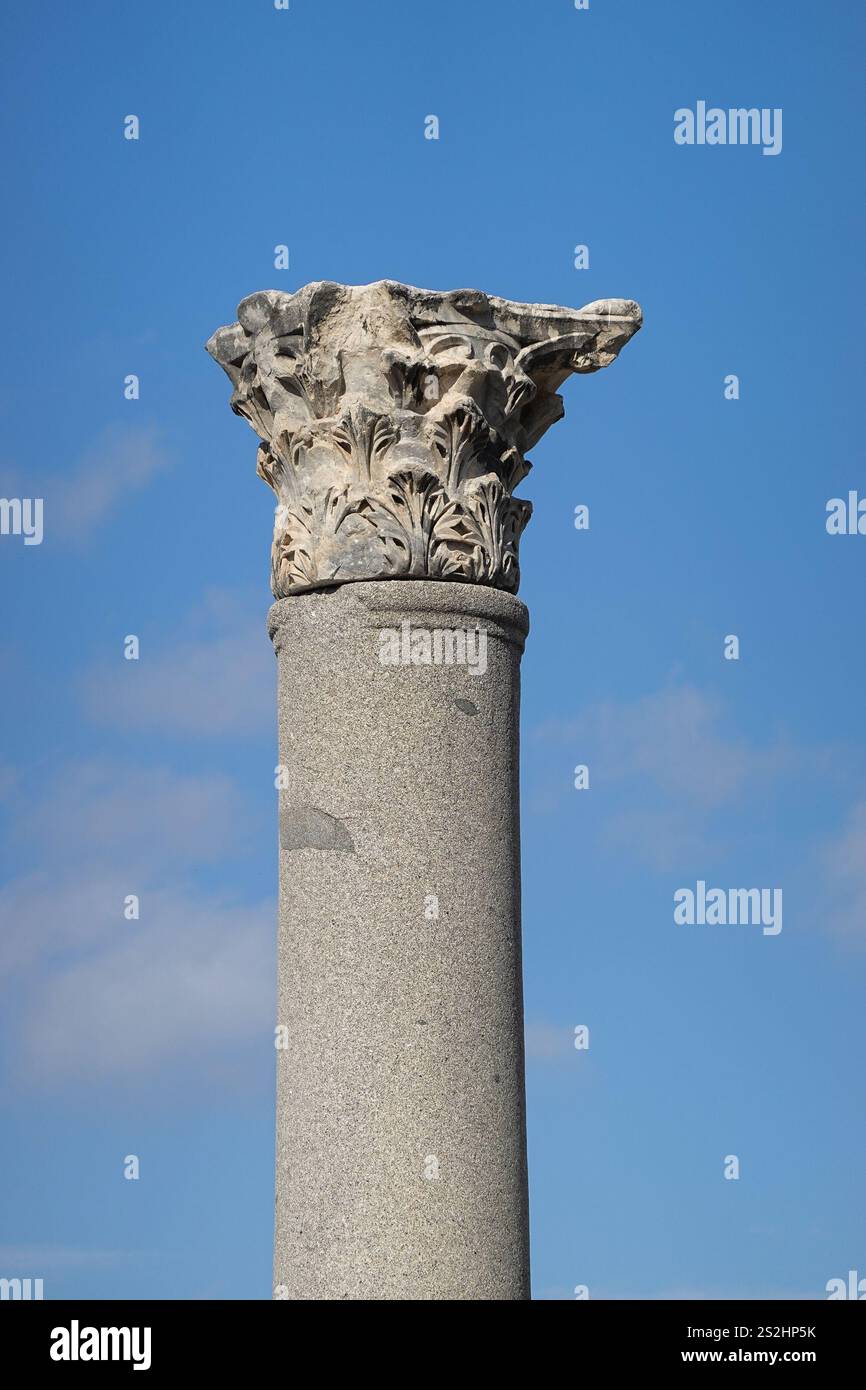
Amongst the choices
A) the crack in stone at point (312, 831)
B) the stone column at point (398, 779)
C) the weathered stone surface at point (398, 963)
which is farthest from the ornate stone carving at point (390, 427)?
the crack in stone at point (312, 831)

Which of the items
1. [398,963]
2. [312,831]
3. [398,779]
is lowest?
[398,963]

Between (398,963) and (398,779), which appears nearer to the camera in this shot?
(398,963)

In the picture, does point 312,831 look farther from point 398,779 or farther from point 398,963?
point 398,963

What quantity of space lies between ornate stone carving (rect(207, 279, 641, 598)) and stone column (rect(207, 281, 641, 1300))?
0.02 meters

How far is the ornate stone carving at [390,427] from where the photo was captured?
39.3 feet

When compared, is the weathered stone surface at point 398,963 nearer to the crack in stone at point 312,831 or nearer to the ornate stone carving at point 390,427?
the crack in stone at point 312,831

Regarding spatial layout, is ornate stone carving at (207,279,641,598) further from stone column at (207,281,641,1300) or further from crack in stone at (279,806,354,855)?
crack in stone at (279,806,354,855)

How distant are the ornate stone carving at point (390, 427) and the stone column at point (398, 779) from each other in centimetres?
2

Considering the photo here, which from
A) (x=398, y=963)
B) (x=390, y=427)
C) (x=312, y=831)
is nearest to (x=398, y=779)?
(x=312, y=831)

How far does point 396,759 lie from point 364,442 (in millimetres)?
2039

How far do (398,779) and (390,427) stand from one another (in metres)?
2.23

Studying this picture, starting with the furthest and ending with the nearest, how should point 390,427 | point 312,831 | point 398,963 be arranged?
point 390,427
point 312,831
point 398,963

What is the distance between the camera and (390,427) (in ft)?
39.4
